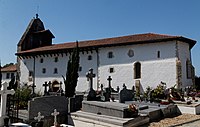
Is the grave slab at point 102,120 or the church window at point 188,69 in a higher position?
the church window at point 188,69

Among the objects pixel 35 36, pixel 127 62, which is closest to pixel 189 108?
pixel 127 62

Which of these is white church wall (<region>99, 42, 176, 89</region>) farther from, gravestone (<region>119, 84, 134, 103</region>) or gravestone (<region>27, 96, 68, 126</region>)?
gravestone (<region>27, 96, 68, 126</region>)

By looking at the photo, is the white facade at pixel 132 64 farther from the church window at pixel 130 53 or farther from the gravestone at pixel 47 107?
the gravestone at pixel 47 107

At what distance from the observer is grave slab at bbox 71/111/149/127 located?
9848 mm

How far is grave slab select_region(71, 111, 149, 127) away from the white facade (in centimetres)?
1103

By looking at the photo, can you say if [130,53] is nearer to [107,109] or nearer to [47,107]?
[107,109]

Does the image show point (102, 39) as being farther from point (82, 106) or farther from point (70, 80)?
point (82, 106)

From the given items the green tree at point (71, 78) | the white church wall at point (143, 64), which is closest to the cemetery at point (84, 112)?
the green tree at point (71, 78)

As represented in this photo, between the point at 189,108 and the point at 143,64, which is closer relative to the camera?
the point at 189,108

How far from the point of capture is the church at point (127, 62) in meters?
20.9

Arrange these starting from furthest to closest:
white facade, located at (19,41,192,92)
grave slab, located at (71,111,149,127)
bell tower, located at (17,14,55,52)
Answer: bell tower, located at (17,14,55,52) < white facade, located at (19,41,192,92) < grave slab, located at (71,111,149,127)

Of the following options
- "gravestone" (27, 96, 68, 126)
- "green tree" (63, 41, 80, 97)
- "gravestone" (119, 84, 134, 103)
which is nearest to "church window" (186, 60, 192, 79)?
"gravestone" (119, 84, 134, 103)

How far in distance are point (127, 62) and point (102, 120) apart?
13.6 metres

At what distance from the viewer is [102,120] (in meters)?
10.4
